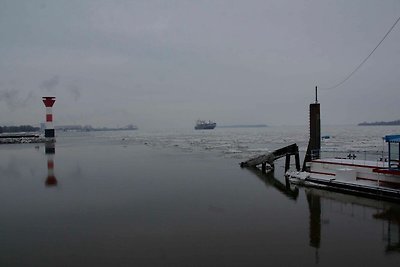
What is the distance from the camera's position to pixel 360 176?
55.8 ft

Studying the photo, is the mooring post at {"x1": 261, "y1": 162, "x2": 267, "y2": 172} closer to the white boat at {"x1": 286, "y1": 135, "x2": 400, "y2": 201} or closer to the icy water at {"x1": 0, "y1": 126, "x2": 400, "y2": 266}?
the white boat at {"x1": 286, "y1": 135, "x2": 400, "y2": 201}

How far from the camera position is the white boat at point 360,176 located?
49.8ft

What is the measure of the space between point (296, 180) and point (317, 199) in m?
4.26

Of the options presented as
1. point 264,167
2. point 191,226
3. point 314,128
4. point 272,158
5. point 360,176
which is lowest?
point 191,226

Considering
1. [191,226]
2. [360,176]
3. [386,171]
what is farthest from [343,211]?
[191,226]

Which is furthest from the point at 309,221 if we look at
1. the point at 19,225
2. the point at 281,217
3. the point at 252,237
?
the point at 19,225

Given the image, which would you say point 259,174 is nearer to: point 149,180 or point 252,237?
point 149,180

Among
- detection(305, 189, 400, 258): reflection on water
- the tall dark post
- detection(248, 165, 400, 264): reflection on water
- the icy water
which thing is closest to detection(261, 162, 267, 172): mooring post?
the tall dark post

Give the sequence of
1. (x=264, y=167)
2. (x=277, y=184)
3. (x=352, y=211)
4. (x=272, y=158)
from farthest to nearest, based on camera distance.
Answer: (x=264, y=167), (x=272, y=158), (x=277, y=184), (x=352, y=211)

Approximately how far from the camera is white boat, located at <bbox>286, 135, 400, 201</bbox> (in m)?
15.2

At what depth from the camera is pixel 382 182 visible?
15719 millimetres

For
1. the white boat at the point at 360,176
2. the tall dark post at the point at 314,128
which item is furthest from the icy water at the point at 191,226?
the tall dark post at the point at 314,128

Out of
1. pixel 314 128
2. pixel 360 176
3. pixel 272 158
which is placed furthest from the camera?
pixel 272 158

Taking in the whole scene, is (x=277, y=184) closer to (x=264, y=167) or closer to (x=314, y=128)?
(x=314, y=128)
